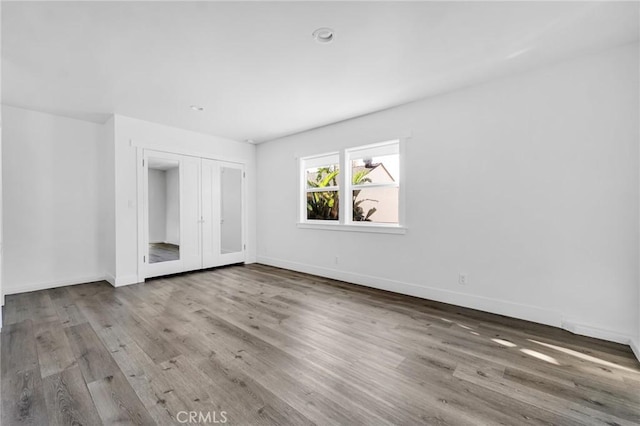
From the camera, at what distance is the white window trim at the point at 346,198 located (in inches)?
154

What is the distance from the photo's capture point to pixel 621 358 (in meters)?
2.24

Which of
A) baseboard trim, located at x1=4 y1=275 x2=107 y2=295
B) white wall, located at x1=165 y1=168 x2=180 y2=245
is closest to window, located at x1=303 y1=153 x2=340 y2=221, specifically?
white wall, located at x1=165 y1=168 x2=180 y2=245

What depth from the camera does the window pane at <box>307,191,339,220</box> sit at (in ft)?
16.3

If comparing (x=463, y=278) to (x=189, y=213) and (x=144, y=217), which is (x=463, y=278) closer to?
(x=189, y=213)

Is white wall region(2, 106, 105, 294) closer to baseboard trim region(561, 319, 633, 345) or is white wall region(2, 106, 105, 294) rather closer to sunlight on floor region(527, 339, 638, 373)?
sunlight on floor region(527, 339, 638, 373)

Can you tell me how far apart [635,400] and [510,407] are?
2.76 ft

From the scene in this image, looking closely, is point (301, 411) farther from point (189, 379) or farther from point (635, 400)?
point (635, 400)

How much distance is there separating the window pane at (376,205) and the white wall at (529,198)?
0.30m

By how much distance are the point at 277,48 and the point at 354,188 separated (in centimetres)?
252

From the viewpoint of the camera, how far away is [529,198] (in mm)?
2955

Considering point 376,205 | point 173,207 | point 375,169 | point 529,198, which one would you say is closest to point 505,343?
point 529,198

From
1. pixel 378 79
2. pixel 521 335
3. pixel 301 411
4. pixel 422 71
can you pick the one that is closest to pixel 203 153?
pixel 378 79

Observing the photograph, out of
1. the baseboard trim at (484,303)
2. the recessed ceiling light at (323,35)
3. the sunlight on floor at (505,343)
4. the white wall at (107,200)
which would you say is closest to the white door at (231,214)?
the white wall at (107,200)

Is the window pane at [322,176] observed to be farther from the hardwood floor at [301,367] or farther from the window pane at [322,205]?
the hardwood floor at [301,367]
